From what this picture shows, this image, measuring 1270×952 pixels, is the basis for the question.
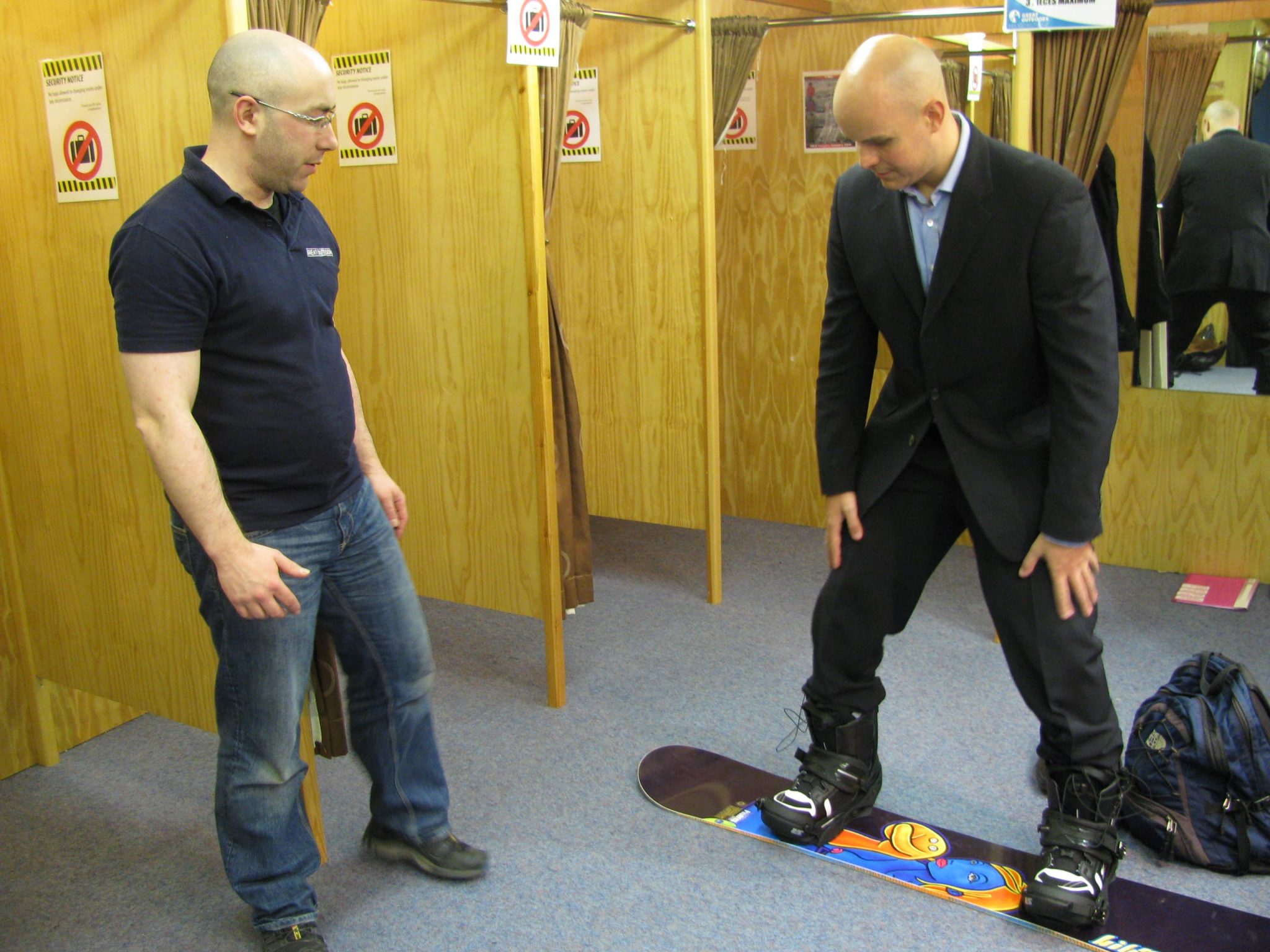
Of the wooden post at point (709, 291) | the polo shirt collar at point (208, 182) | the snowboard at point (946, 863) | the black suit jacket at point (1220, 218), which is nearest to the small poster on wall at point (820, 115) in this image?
the wooden post at point (709, 291)

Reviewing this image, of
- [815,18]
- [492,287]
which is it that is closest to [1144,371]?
[815,18]

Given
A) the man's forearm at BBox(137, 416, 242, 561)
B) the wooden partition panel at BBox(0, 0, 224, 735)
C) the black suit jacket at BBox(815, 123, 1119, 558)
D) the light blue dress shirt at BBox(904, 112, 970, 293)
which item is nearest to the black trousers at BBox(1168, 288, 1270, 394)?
the black suit jacket at BBox(815, 123, 1119, 558)

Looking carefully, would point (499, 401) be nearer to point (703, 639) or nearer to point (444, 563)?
point (444, 563)

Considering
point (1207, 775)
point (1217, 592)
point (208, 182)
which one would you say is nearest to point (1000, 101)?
point (1217, 592)

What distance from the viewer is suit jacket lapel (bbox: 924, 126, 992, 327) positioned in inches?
83.0

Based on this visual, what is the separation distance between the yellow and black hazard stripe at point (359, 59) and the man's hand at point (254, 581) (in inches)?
73.1

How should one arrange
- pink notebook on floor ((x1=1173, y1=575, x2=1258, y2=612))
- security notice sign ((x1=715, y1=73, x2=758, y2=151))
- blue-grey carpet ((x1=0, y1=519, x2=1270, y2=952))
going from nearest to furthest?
blue-grey carpet ((x1=0, y1=519, x2=1270, y2=952)) → pink notebook on floor ((x1=1173, y1=575, x2=1258, y2=612)) → security notice sign ((x1=715, y1=73, x2=758, y2=151))

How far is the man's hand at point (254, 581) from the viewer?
186 centimetres

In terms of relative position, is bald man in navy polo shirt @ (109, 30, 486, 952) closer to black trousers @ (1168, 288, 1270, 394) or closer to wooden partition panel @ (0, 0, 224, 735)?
wooden partition panel @ (0, 0, 224, 735)

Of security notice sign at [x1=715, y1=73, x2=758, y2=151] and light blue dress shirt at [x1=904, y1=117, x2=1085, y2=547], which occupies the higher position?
security notice sign at [x1=715, y1=73, x2=758, y2=151]

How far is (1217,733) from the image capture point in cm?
246

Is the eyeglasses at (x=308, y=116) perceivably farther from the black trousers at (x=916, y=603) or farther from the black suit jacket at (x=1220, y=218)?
the black suit jacket at (x=1220, y=218)

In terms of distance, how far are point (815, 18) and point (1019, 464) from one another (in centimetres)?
237

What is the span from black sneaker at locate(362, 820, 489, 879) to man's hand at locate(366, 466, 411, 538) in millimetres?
681
